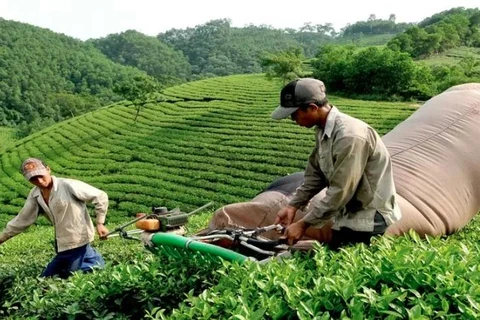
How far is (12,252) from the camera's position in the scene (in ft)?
30.6

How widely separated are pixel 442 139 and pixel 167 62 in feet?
313

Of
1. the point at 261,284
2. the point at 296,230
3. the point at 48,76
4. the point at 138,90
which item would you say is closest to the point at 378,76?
the point at 138,90

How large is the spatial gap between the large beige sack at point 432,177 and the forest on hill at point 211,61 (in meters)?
29.2

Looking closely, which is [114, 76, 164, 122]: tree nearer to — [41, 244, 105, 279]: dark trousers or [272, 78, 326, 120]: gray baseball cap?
[41, 244, 105, 279]: dark trousers

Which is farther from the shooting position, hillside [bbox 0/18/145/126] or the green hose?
hillside [bbox 0/18/145/126]

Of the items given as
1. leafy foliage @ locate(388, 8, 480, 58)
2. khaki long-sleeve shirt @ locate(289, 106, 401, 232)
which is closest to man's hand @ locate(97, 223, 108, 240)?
khaki long-sleeve shirt @ locate(289, 106, 401, 232)

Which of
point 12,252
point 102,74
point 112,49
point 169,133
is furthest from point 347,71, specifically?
point 112,49

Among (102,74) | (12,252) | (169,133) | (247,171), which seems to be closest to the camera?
(12,252)

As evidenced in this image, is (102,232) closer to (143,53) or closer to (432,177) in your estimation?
(432,177)

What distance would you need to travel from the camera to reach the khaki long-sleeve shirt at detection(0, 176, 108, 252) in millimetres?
4676

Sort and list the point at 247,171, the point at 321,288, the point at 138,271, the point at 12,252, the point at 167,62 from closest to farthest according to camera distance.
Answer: the point at 321,288
the point at 138,271
the point at 12,252
the point at 247,171
the point at 167,62

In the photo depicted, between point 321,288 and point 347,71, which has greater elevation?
point 321,288

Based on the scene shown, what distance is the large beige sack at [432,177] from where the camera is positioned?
15.0 feet

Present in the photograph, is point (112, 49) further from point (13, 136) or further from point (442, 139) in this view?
point (442, 139)
